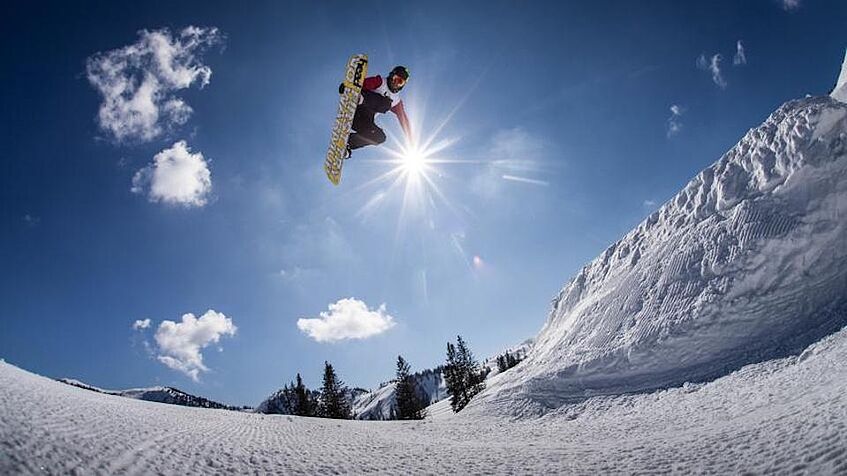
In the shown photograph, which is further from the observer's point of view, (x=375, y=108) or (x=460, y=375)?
(x=460, y=375)

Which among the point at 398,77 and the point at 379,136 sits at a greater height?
the point at 398,77

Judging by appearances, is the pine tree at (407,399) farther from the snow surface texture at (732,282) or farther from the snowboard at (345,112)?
the snowboard at (345,112)

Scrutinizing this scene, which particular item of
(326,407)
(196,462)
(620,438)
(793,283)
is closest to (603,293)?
(793,283)

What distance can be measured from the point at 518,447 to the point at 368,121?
13224 millimetres

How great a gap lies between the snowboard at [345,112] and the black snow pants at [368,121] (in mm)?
287

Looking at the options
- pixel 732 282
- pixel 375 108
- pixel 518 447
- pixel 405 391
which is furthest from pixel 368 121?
pixel 405 391

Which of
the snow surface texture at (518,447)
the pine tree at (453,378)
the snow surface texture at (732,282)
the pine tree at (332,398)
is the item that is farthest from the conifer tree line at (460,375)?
the snow surface texture at (518,447)

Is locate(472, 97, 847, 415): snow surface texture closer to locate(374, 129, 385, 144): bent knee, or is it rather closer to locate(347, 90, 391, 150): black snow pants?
locate(374, 129, 385, 144): bent knee

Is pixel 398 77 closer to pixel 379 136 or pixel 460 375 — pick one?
pixel 379 136

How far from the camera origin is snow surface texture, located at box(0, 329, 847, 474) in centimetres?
584

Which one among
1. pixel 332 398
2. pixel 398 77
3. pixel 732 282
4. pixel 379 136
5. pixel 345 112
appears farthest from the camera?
pixel 332 398

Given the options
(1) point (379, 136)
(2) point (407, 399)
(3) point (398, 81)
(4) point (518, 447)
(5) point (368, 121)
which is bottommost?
(4) point (518, 447)

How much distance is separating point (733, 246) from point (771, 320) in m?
4.40

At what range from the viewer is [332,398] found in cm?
4369
